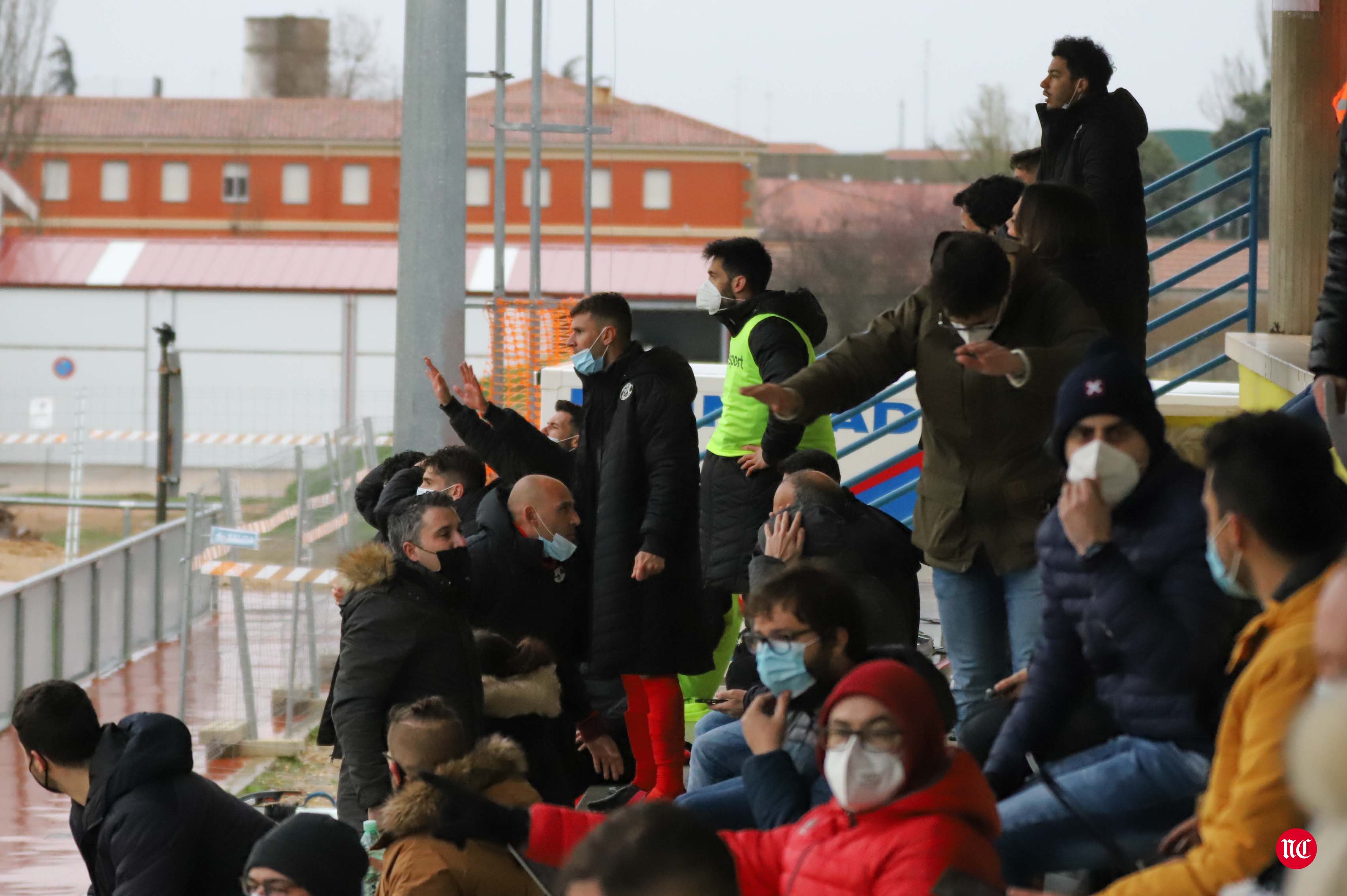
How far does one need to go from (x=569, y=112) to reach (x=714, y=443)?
50.3 m

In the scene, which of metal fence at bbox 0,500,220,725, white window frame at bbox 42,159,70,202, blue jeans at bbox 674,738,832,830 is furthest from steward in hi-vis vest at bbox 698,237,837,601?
white window frame at bbox 42,159,70,202

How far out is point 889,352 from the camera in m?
4.90

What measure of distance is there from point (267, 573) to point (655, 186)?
3988cm

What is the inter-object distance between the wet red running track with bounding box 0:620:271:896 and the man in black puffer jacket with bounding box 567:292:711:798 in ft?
11.2

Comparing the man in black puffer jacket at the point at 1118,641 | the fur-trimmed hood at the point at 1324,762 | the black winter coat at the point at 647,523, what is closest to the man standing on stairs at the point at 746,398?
the black winter coat at the point at 647,523

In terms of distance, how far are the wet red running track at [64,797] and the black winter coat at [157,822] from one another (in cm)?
356

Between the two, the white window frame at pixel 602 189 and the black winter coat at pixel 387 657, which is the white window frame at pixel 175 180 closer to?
the white window frame at pixel 602 189

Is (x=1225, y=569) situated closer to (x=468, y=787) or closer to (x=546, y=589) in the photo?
(x=468, y=787)

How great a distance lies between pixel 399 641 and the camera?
5.52 metres

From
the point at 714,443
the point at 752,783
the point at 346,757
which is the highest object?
the point at 714,443

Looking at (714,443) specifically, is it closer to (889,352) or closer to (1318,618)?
(889,352)

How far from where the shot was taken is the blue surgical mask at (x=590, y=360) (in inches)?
250

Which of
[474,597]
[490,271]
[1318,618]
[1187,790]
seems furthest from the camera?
[490,271]

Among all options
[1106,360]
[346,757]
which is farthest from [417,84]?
[1106,360]
